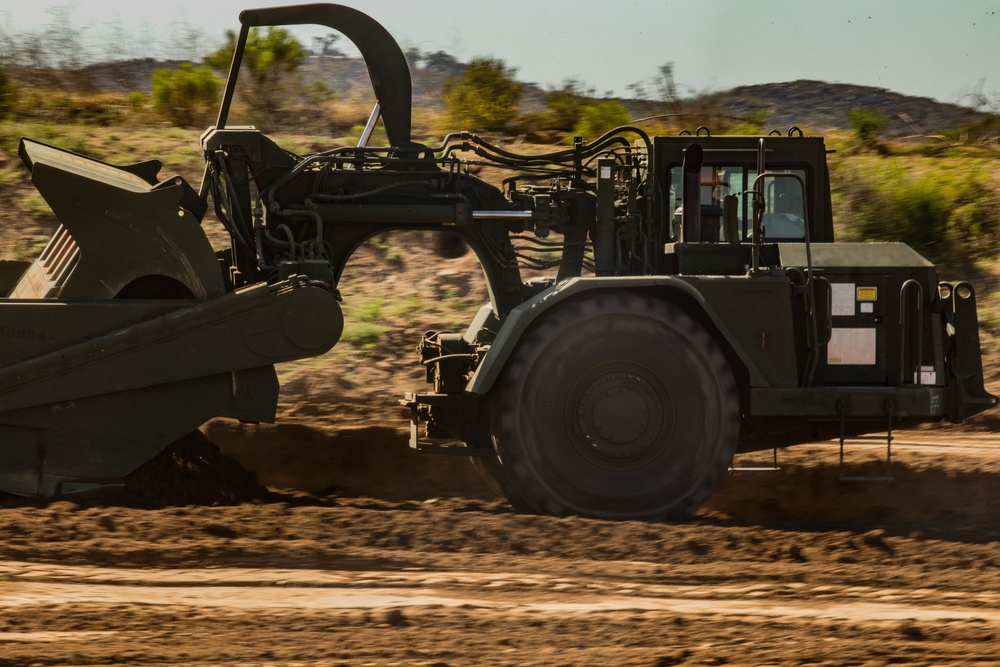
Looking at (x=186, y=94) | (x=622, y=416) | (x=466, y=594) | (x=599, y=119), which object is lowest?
(x=466, y=594)

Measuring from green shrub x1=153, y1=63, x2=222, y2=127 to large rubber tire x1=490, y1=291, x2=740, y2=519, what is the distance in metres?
11.8

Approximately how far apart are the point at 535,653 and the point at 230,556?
216cm

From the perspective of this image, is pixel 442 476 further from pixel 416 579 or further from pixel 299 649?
pixel 299 649

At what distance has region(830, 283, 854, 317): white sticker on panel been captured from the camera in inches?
293

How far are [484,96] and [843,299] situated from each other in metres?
12.2

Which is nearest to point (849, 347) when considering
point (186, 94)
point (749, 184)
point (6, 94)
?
point (749, 184)

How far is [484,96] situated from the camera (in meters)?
18.9

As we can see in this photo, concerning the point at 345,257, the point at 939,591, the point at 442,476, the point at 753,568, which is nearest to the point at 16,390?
the point at 345,257

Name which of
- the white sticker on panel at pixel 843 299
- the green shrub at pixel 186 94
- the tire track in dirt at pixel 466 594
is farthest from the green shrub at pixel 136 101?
the white sticker on panel at pixel 843 299

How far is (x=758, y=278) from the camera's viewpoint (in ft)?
24.0

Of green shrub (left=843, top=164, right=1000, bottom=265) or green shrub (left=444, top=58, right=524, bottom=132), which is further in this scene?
green shrub (left=444, top=58, right=524, bottom=132)

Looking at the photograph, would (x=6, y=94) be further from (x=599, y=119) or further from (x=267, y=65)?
(x=599, y=119)

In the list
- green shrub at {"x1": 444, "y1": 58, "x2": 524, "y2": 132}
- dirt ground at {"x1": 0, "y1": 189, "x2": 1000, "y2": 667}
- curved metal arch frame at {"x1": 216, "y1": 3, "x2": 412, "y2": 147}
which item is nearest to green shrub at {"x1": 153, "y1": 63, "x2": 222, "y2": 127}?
green shrub at {"x1": 444, "y1": 58, "x2": 524, "y2": 132}

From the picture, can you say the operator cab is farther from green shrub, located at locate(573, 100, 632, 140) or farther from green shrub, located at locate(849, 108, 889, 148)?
green shrub, located at locate(849, 108, 889, 148)
